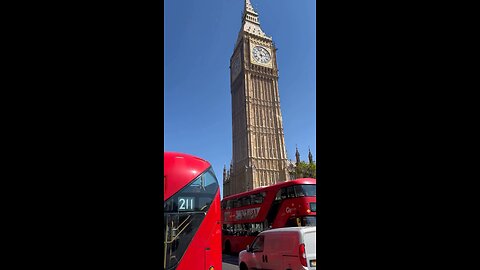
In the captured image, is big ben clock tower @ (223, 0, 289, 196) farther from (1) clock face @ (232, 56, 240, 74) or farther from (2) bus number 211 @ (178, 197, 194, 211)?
(2) bus number 211 @ (178, 197, 194, 211)

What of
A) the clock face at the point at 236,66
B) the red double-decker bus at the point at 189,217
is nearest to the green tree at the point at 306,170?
the clock face at the point at 236,66

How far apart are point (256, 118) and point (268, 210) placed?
43.0 meters

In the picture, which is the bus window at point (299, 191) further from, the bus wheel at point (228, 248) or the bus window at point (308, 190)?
the bus wheel at point (228, 248)

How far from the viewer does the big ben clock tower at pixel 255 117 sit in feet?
177

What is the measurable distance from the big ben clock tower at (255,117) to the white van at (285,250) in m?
44.4

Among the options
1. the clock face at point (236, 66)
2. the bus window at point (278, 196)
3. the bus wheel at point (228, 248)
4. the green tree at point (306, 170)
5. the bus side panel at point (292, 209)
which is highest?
the clock face at point (236, 66)

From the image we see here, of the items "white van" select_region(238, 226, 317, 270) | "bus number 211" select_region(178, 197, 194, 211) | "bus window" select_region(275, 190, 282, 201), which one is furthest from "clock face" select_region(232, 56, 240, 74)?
"bus number 211" select_region(178, 197, 194, 211)

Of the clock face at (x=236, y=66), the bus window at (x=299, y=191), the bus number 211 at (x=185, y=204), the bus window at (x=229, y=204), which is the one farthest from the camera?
the clock face at (x=236, y=66)

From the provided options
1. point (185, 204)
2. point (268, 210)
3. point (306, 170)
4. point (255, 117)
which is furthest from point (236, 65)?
point (185, 204)

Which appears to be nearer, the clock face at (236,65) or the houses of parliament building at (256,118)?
the houses of parliament building at (256,118)
